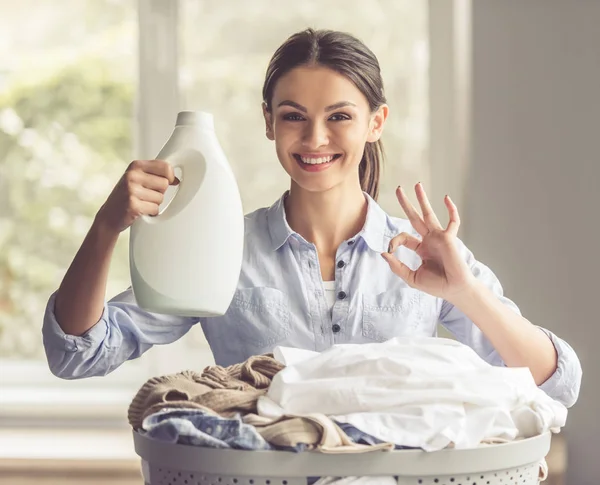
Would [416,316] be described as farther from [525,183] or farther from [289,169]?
[525,183]

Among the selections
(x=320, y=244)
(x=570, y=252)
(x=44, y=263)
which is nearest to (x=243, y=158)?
(x=44, y=263)

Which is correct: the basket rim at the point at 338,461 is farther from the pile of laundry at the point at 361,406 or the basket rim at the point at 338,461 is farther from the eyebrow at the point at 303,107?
the eyebrow at the point at 303,107

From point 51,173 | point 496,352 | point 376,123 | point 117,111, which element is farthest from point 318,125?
point 51,173

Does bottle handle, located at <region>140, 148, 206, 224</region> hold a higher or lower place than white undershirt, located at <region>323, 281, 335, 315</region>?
higher

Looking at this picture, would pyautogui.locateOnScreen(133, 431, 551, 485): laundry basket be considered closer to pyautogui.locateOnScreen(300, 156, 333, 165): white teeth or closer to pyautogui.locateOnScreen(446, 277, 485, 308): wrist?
pyautogui.locateOnScreen(446, 277, 485, 308): wrist

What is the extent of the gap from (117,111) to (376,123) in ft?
5.11

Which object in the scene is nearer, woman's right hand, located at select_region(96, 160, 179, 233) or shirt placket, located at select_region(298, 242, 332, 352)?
woman's right hand, located at select_region(96, 160, 179, 233)

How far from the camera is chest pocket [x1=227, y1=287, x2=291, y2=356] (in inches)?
50.1

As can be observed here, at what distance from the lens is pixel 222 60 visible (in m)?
2.59

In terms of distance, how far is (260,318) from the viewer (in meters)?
1.28

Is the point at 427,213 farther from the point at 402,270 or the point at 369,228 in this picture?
the point at 369,228

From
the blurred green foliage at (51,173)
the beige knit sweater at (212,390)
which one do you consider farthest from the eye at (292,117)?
the blurred green foliage at (51,173)

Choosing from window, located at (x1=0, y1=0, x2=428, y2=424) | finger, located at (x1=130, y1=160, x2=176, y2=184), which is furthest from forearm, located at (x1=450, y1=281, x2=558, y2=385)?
window, located at (x1=0, y1=0, x2=428, y2=424)

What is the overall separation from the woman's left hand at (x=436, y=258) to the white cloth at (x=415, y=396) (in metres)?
0.20
